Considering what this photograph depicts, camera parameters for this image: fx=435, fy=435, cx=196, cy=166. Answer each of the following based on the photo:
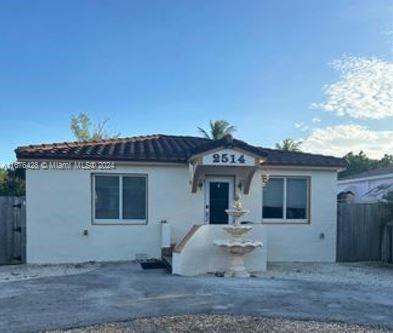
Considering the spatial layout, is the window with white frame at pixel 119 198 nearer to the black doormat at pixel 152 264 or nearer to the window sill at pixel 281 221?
the black doormat at pixel 152 264

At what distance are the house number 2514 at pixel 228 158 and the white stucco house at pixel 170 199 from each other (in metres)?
0.03

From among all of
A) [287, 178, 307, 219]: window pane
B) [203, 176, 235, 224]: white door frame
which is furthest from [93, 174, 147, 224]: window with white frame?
[287, 178, 307, 219]: window pane

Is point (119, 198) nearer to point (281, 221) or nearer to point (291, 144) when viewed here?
point (281, 221)

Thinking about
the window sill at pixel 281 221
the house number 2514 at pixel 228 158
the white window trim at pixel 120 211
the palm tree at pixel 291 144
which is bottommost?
the window sill at pixel 281 221

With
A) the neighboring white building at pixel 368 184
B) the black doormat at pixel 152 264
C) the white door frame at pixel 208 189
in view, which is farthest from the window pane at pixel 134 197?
the neighboring white building at pixel 368 184

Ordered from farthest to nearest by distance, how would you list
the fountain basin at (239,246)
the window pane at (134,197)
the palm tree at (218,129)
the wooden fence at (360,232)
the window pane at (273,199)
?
the palm tree at (218,129) < the wooden fence at (360,232) < the window pane at (273,199) < the window pane at (134,197) < the fountain basin at (239,246)

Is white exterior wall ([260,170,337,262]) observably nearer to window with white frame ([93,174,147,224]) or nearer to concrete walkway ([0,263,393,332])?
concrete walkway ([0,263,393,332])

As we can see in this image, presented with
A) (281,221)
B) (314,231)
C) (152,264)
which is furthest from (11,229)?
(314,231)

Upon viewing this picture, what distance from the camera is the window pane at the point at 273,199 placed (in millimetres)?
14281

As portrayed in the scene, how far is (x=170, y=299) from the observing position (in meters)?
8.20

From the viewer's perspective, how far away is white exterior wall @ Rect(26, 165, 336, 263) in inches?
499

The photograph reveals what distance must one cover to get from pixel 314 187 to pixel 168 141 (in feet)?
17.3

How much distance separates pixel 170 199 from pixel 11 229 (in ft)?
16.2

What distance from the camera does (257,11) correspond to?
42.8ft
